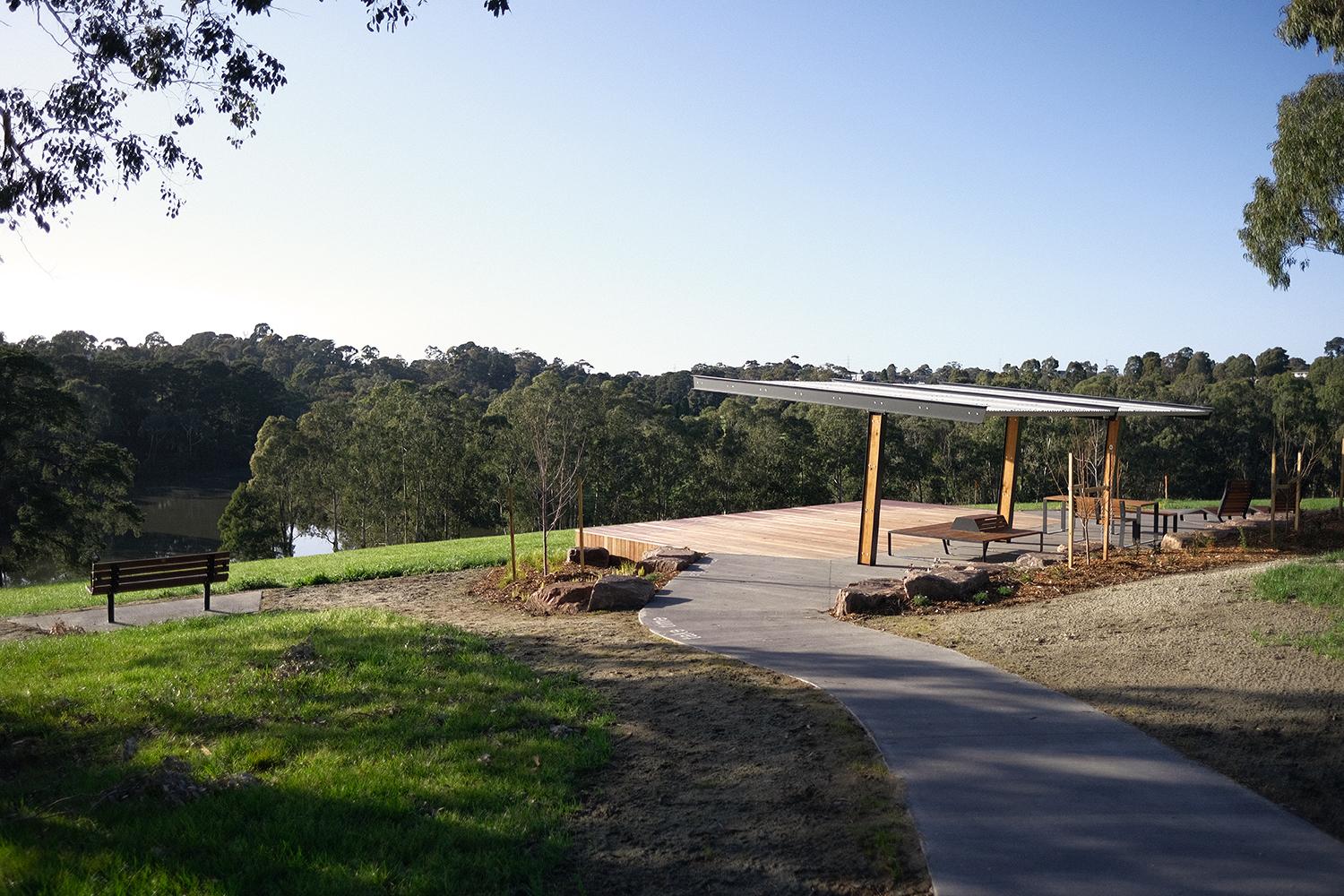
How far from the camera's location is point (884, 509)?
57.7 feet

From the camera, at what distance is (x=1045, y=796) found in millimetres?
4102

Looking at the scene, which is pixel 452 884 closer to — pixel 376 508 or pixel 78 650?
pixel 78 650

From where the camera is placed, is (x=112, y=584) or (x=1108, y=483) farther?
(x=1108, y=483)

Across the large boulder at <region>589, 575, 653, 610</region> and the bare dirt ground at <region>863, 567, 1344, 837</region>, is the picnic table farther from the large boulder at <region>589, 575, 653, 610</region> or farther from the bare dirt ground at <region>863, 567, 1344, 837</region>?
the large boulder at <region>589, 575, 653, 610</region>

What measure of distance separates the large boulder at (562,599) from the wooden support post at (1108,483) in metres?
5.51

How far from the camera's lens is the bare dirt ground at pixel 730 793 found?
11.6ft

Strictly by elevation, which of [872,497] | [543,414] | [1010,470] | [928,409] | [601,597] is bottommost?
[601,597]

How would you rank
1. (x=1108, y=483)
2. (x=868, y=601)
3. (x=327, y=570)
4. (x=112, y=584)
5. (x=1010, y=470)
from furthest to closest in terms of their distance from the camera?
(x=327, y=570) → (x=1010, y=470) → (x=1108, y=483) → (x=112, y=584) → (x=868, y=601)

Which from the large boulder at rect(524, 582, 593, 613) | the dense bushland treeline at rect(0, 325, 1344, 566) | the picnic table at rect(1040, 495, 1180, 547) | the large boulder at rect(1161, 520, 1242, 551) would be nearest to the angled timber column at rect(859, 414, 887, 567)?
the picnic table at rect(1040, 495, 1180, 547)

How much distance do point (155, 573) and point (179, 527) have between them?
4622 centimetres

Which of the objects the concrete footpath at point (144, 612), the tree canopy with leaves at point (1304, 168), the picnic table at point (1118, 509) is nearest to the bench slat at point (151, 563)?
the concrete footpath at point (144, 612)

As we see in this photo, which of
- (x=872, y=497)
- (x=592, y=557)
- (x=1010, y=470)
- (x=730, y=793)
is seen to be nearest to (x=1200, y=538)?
(x=1010, y=470)

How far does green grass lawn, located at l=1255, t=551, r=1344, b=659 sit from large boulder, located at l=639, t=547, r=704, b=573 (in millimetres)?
6077

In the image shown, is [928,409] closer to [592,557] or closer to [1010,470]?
[1010,470]
